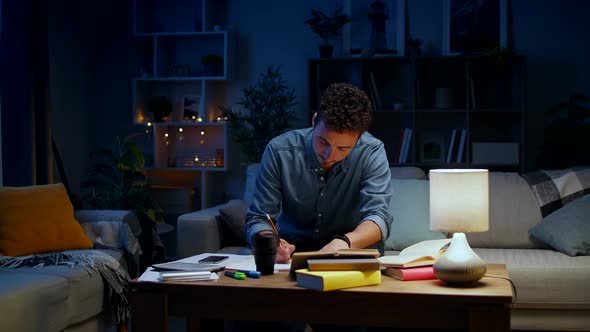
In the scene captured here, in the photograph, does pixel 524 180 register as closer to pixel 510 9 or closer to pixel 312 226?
pixel 312 226

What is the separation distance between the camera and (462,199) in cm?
205

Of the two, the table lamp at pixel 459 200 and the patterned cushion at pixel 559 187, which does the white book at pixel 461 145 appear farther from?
the table lamp at pixel 459 200

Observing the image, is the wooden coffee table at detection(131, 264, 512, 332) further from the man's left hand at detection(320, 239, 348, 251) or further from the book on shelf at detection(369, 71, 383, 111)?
the book on shelf at detection(369, 71, 383, 111)

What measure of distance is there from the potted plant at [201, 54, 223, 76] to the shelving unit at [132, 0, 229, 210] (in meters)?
0.01

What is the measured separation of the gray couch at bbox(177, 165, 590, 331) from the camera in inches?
117

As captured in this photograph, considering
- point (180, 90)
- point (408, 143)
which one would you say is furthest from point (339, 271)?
point (180, 90)

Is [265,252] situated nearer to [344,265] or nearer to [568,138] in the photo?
[344,265]

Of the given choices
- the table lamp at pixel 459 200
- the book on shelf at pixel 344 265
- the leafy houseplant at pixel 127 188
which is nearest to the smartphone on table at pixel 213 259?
the book on shelf at pixel 344 265

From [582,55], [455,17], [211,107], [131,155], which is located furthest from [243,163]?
[582,55]

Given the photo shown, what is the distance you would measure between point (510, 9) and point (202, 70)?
8.08 feet

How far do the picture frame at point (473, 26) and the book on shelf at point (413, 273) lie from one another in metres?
3.54

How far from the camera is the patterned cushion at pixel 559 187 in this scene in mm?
3518

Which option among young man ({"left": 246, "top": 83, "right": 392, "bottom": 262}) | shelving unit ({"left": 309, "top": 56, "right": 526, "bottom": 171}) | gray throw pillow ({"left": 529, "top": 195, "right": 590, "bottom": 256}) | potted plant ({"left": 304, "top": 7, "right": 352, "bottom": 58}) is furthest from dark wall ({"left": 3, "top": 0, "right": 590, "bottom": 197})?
young man ({"left": 246, "top": 83, "right": 392, "bottom": 262})

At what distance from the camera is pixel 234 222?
347cm
